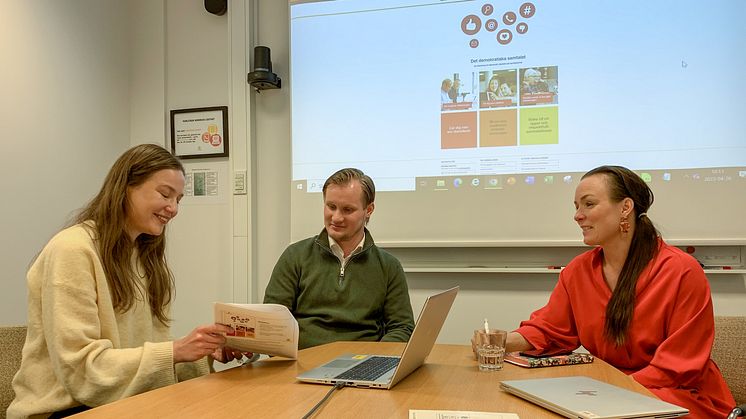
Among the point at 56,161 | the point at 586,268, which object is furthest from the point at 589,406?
the point at 56,161

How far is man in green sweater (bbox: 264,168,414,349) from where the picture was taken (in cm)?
219

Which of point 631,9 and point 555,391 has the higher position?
point 631,9

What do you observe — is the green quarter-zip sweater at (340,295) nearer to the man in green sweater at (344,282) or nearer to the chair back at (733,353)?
the man in green sweater at (344,282)

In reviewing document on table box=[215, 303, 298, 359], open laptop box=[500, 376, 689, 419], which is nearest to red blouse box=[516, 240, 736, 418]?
open laptop box=[500, 376, 689, 419]

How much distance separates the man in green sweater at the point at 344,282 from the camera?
2.19 m

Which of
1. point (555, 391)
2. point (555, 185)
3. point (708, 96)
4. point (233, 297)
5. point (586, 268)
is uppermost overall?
point (708, 96)

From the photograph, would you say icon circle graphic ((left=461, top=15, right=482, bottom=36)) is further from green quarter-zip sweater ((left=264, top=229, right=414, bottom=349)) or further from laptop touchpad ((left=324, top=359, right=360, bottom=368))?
laptop touchpad ((left=324, top=359, right=360, bottom=368))

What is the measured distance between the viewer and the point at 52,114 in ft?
9.71

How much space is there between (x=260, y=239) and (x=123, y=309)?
175 centimetres

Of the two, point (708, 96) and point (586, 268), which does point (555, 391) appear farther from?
point (708, 96)

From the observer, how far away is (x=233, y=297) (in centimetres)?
330

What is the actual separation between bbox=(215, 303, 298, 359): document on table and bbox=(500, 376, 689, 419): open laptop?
1.93 ft

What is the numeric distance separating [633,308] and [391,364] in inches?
31.9

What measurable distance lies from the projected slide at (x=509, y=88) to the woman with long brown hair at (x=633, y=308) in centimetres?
89
